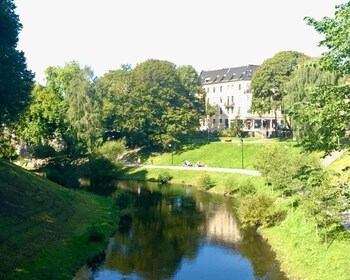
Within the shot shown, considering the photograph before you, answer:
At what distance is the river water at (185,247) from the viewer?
28.8 metres

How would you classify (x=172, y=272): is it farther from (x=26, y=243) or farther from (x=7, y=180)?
(x=7, y=180)

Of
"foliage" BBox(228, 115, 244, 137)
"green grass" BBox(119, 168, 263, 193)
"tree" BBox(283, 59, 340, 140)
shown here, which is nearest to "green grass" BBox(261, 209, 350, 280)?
"green grass" BBox(119, 168, 263, 193)

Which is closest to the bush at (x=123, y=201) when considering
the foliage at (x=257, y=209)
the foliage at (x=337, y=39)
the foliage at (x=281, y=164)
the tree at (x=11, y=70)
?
the tree at (x=11, y=70)

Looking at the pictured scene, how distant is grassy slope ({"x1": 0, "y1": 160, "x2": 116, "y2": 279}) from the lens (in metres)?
26.8

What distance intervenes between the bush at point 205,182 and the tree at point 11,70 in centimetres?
2892

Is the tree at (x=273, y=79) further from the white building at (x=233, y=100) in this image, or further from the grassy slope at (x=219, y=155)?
the white building at (x=233, y=100)

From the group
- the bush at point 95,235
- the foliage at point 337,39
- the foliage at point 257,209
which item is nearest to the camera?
the foliage at point 337,39

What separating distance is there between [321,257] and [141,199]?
105 ft

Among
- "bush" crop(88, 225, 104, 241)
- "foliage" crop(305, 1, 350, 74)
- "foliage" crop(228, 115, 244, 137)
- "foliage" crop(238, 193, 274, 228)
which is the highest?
"foliage" crop(305, 1, 350, 74)

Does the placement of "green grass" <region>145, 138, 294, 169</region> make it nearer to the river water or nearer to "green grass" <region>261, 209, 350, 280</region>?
the river water

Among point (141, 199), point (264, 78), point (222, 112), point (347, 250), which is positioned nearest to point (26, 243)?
point (347, 250)

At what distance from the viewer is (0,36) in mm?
42250

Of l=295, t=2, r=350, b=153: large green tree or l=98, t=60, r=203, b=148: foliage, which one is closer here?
l=295, t=2, r=350, b=153: large green tree

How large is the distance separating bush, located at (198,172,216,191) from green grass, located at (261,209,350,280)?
26915 millimetres
